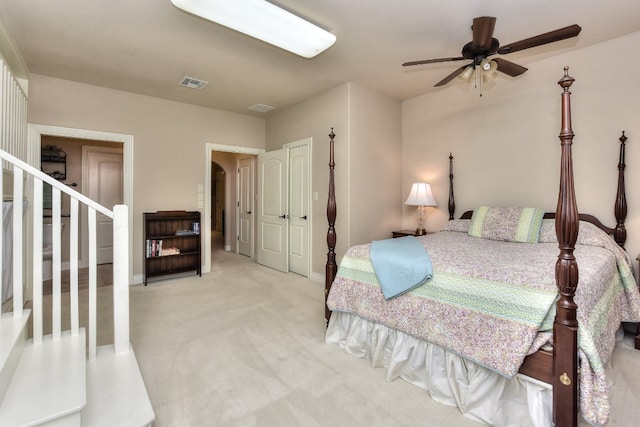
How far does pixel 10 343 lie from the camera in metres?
1.53

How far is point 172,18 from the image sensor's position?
2.47 meters

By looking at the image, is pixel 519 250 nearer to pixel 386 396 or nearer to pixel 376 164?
pixel 386 396

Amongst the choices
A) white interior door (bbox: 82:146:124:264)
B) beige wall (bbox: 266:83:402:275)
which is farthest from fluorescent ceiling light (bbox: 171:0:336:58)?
white interior door (bbox: 82:146:124:264)

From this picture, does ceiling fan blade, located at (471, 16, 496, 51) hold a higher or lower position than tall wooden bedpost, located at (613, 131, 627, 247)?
higher

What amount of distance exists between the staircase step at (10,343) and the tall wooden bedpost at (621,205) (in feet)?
14.5

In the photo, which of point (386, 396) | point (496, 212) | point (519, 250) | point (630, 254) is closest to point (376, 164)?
point (496, 212)

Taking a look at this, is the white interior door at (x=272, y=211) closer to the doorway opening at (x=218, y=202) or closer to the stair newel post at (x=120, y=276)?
the stair newel post at (x=120, y=276)

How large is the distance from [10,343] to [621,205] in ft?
14.8

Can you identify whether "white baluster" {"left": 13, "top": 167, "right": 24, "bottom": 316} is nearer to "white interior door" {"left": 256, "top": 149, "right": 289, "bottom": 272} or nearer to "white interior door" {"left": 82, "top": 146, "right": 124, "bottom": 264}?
"white interior door" {"left": 256, "top": 149, "right": 289, "bottom": 272}

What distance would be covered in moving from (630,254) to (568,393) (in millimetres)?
2332

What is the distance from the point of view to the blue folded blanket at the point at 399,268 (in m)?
1.91

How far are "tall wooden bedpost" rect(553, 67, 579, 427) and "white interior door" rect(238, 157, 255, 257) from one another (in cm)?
485

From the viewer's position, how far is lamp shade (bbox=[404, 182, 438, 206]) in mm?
3967

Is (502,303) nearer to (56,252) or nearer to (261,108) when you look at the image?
(56,252)
